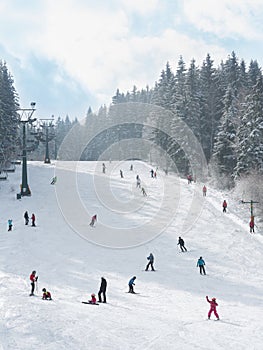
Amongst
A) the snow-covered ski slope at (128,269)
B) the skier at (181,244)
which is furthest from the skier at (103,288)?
the skier at (181,244)

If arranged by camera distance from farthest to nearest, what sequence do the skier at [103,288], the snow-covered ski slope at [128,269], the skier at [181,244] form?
the skier at [181,244] < the skier at [103,288] < the snow-covered ski slope at [128,269]

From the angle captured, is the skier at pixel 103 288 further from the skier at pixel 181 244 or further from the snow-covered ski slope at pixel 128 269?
the skier at pixel 181 244

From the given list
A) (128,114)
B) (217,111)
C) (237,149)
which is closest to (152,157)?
(217,111)

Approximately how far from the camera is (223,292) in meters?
18.0

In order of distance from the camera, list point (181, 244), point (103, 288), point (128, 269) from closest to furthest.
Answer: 1. point (103, 288)
2. point (128, 269)
3. point (181, 244)

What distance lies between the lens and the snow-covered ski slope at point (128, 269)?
37.1ft

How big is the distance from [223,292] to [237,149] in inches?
1049

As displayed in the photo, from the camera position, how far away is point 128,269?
834 inches

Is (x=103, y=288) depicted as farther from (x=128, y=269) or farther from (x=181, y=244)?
(x=181, y=244)

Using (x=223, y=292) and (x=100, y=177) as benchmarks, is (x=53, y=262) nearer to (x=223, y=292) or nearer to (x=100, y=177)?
(x=223, y=292)

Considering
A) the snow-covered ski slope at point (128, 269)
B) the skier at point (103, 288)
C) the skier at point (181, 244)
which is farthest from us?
the skier at point (181, 244)

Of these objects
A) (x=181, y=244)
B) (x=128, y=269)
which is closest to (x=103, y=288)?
(x=128, y=269)

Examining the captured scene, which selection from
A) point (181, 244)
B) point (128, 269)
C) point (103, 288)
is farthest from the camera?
point (181, 244)

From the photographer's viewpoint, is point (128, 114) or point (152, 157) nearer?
point (152, 157)
